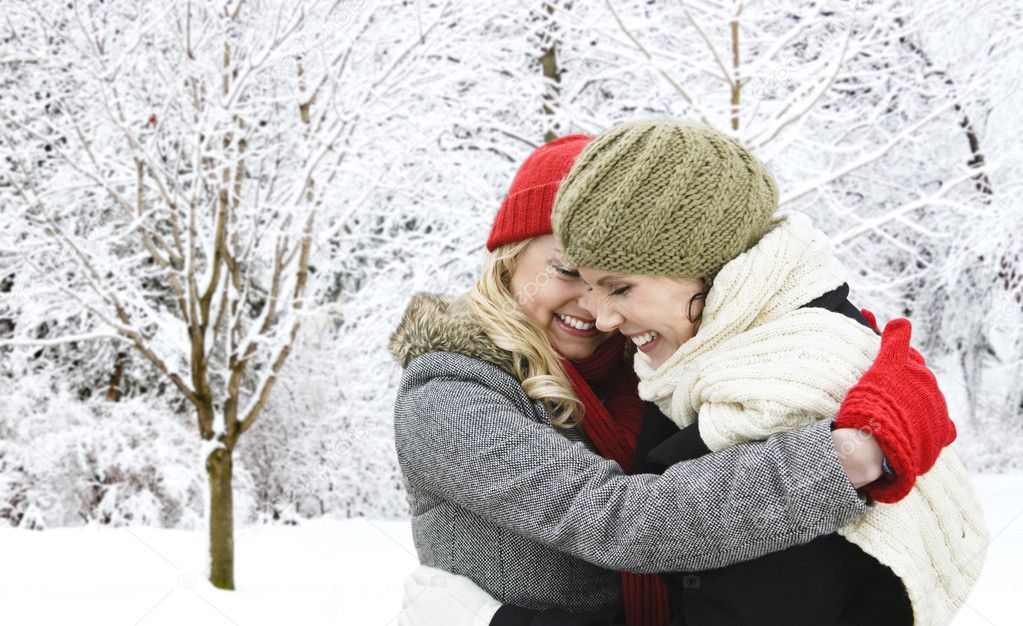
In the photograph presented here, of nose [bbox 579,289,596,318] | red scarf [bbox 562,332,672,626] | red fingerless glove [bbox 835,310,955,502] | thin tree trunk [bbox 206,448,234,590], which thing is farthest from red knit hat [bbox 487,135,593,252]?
thin tree trunk [bbox 206,448,234,590]

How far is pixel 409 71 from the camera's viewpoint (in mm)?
5070

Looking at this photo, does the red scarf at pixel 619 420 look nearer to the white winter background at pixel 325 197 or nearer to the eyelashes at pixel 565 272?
the eyelashes at pixel 565 272

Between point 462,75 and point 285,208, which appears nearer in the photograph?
point 285,208

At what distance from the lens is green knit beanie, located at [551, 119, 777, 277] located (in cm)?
136

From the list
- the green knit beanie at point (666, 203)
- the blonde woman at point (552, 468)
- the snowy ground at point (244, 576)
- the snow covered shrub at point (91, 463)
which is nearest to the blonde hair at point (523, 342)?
the blonde woman at point (552, 468)

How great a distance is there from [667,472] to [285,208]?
375 cm

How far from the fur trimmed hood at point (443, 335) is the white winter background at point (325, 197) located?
246 cm

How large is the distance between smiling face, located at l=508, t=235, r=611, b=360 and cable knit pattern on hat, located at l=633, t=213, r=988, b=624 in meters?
0.39

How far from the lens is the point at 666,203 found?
4.44 ft

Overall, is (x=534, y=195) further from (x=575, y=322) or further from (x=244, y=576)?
(x=244, y=576)

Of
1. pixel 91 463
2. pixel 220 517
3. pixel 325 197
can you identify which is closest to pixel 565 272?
pixel 325 197

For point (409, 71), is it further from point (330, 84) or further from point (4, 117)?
point (4, 117)

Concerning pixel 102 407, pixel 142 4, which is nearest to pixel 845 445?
pixel 142 4

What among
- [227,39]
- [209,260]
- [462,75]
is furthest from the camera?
[462,75]
